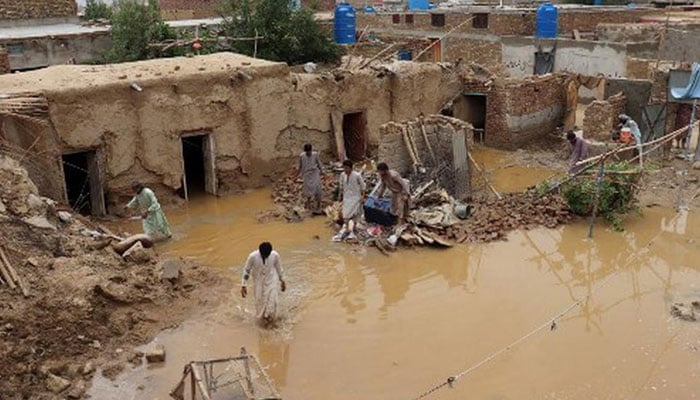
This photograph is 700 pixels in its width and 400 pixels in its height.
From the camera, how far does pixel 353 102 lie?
1566cm

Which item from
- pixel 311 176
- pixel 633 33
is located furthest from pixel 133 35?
pixel 633 33

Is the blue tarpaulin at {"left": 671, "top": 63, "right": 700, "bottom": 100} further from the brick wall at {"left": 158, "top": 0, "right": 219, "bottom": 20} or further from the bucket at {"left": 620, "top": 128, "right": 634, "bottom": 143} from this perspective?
the brick wall at {"left": 158, "top": 0, "right": 219, "bottom": 20}

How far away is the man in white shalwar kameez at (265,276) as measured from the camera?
8.39 metres

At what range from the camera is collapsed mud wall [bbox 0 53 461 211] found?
1220 centimetres

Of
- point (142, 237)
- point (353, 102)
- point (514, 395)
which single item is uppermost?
point (353, 102)

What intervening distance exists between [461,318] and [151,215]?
5.40m

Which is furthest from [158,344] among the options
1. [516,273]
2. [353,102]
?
[353,102]

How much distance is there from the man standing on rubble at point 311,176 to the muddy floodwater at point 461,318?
421mm

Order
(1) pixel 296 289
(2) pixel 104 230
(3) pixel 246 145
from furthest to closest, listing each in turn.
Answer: (3) pixel 246 145 < (2) pixel 104 230 < (1) pixel 296 289

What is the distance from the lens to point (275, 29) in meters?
19.4

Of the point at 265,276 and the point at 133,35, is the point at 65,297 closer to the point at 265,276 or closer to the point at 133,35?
the point at 265,276

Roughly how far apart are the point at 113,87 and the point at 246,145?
111 inches

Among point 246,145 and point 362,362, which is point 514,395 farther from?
point 246,145

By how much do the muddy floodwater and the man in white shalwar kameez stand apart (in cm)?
39
